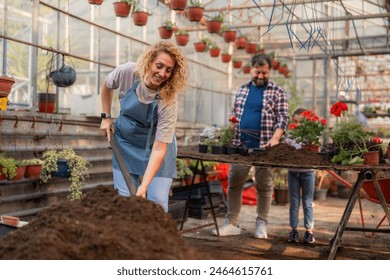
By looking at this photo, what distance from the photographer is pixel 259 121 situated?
15.8 feet

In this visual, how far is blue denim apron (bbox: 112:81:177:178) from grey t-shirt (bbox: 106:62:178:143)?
2.0 inches

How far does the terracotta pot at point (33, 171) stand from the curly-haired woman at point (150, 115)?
5.78ft

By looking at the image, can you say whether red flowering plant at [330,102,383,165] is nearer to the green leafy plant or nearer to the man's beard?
the man's beard

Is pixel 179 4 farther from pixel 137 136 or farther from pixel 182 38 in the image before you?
pixel 137 136

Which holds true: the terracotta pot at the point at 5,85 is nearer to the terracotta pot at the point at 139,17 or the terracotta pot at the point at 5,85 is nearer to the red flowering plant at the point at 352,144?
the red flowering plant at the point at 352,144

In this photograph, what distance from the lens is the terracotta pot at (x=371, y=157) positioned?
3.90m

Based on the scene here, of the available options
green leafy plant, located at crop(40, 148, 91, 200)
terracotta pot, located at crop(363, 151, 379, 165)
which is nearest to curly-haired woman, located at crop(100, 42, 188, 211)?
A: terracotta pot, located at crop(363, 151, 379, 165)

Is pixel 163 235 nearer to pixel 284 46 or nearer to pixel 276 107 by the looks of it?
pixel 276 107

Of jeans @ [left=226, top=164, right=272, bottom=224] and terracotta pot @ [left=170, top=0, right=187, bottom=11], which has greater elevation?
terracotta pot @ [left=170, top=0, right=187, bottom=11]

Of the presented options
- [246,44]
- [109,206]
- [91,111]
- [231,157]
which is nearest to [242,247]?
[231,157]

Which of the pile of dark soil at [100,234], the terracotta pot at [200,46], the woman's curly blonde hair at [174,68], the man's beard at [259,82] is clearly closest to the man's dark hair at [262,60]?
the man's beard at [259,82]

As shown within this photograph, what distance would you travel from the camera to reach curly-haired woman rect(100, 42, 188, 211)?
9.05 ft

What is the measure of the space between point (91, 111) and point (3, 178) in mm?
3141

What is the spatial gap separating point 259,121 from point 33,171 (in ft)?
6.76
